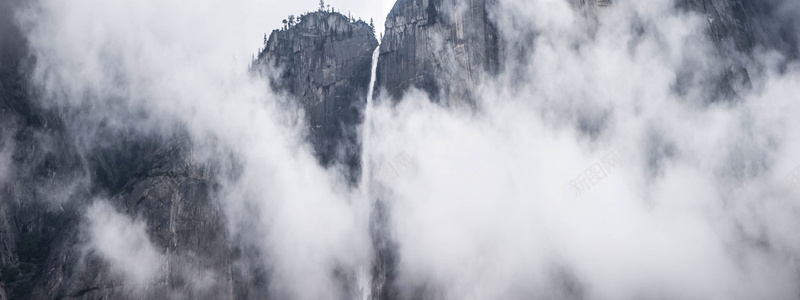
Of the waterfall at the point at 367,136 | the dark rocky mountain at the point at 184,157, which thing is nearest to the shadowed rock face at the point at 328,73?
the dark rocky mountain at the point at 184,157

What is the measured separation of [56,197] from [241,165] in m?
20.3

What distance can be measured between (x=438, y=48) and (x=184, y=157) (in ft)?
104

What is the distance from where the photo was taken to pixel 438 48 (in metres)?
80.2

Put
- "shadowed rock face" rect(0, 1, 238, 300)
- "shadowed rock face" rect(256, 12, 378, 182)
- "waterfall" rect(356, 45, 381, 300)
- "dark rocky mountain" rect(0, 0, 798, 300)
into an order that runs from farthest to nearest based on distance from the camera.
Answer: "shadowed rock face" rect(256, 12, 378, 182) < "waterfall" rect(356, 45, 381, 300) < "dark rocky mountain" rect(0, 0, 798, 300) < "shadowed rock face" rect(0, 1, 238, 300)

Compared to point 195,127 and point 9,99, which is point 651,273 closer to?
point 195,127

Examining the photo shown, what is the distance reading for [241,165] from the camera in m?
86.6

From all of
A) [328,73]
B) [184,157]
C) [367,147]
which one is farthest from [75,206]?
[367,147]

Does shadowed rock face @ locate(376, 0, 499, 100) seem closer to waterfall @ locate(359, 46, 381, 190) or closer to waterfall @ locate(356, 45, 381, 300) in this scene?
waterfall @ locate(359, 46, 381, 190)

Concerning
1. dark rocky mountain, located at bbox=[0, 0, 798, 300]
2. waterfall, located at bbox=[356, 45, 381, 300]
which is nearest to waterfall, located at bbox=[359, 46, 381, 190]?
waterfall, located at bbox=[356, 45, 381, 300]

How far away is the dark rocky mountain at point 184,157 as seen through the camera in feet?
251

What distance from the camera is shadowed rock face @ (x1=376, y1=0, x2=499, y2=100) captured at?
259ft

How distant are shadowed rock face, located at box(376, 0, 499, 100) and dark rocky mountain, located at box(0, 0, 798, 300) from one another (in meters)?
0.11

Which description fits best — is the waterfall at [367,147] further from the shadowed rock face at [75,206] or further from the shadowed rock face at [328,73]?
the shadowed rock face at [75,206]

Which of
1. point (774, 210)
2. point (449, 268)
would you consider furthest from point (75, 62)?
point (774, 210)
